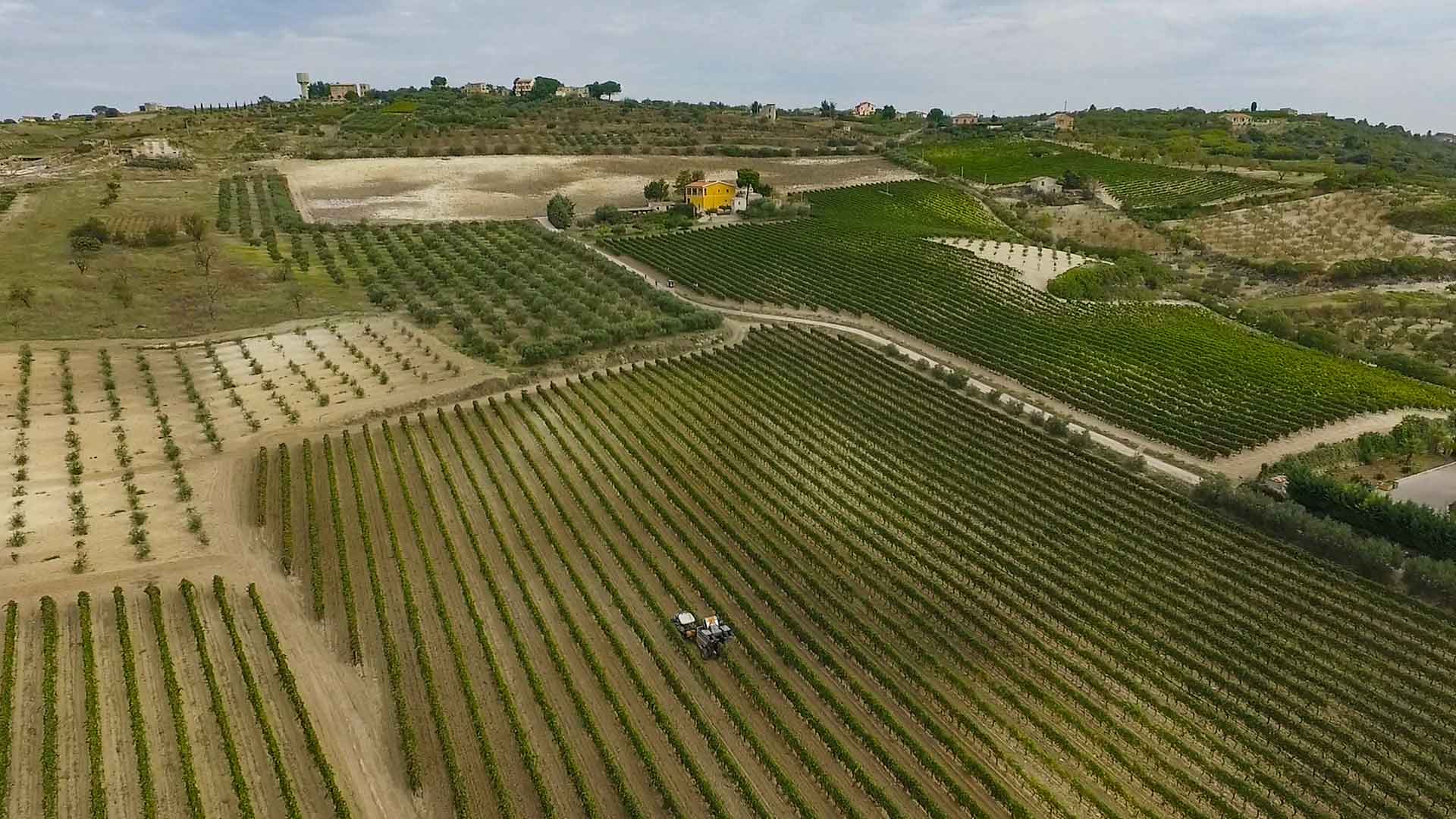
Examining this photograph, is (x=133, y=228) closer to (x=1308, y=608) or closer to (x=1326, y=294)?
(x=1308, y=608)

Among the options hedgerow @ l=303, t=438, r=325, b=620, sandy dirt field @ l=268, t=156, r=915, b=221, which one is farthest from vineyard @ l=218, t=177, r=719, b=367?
hedgerow @ l=303, t=438, r=325, b=620

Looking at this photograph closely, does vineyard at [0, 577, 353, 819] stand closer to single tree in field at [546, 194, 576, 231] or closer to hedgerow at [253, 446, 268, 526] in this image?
hedgerow at [253, 446, 268, 526]

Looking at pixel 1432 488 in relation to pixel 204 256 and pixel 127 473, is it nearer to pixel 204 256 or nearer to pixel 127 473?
pixel 127 473

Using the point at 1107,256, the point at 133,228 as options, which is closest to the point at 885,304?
the point at 1107,256

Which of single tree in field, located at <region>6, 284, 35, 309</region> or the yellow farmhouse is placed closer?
single tree in field, located at <region>6, 284, 35, 309</region>

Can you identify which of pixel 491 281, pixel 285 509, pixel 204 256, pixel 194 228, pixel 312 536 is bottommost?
pixel 312 536

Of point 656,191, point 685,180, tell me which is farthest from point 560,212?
point 685,180
